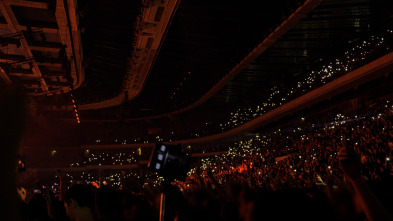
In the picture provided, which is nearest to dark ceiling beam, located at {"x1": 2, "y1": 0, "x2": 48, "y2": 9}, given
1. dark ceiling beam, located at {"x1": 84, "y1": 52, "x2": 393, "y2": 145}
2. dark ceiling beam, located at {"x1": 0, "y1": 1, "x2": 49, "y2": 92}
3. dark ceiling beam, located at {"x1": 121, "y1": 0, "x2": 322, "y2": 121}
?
dark ceiling beam, located at {"x1": 0, "y1": 1, "x2": 49, "y2": 92}

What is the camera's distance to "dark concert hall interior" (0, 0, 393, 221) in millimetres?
1743

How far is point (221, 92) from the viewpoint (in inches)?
896

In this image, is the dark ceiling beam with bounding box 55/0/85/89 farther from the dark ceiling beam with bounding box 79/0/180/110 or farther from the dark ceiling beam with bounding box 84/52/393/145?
the dark ceiling beam with bounding box 84/52/393/145

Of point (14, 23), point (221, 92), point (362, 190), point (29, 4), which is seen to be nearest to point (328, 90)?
point (221, 92)

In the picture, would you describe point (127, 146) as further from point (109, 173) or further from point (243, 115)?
point (243, 115)

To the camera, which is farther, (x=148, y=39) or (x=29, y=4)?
(x=148, y=39)

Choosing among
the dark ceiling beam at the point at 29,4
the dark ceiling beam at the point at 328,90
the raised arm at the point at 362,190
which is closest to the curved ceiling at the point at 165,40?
the dark ceiling beam at the point at 29,4

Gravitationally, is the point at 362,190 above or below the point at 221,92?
below

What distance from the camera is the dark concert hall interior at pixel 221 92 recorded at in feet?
5.72

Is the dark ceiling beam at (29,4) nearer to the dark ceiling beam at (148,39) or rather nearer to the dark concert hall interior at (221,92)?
the dark concert hall interior at (221,92)

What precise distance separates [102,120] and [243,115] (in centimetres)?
Result: 1459

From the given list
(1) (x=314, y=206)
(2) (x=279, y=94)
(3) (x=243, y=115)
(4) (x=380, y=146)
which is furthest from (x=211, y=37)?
(3) (x=243, y=115)

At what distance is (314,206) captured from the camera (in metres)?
1.53

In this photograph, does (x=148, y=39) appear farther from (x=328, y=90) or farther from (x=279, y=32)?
(x=328, y=90)
